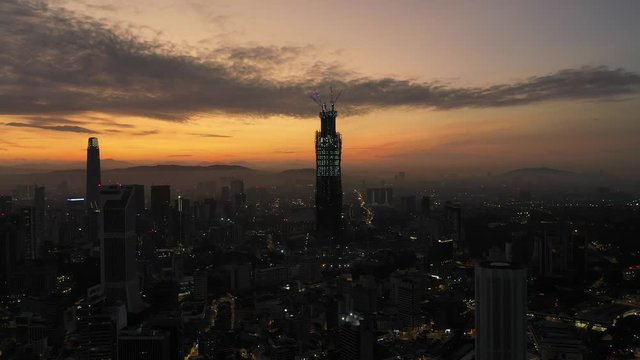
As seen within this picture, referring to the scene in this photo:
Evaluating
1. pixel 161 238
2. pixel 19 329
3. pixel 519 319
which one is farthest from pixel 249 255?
pixel 519 319

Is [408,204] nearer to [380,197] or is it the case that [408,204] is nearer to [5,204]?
[380,197]

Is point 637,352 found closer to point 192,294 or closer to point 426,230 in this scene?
point 192,294

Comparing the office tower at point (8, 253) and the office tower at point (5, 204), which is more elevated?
the office tower at point (5, 204)

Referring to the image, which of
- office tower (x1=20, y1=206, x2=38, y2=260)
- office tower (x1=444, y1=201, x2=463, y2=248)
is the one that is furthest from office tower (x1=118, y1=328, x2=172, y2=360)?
office tower (x1=444, y1=201, x2=463, y2=248)

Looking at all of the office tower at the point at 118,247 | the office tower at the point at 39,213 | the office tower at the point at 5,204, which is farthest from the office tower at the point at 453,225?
the office tower at the point at 5,204

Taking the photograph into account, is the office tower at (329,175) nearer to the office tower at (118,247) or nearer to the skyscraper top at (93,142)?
the office tower at (118,247)

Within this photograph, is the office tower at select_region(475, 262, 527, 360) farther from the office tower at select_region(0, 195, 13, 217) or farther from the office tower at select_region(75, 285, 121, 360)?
the office tower at select_region(0, 195, 13, 217)
